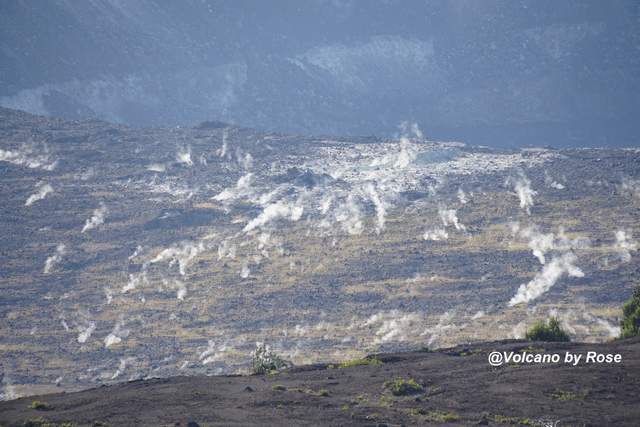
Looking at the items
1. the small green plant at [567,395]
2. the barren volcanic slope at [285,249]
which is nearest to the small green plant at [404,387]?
the small green plant at [567,395]

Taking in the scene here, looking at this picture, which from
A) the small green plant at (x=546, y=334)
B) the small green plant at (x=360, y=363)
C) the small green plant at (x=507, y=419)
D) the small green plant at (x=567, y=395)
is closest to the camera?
the small green plant at (x=507, y=419)

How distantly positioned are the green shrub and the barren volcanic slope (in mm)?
13990

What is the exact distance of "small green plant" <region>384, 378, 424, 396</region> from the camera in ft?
174

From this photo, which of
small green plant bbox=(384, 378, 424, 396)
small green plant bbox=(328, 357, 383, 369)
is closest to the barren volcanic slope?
small green plant bbox=(328, 357, 383, 369)

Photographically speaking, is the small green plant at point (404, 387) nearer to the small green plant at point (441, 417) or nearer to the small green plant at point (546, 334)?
the small green plant at point (441, 417)

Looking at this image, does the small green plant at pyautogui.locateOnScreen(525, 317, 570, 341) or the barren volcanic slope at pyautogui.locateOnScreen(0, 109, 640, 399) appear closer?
the small green plant at pyautogui.locateOnScreen(525, 317, 570, 341)

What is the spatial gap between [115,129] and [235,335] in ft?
296

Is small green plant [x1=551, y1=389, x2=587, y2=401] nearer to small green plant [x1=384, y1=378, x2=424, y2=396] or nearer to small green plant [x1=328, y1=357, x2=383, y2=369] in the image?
small green plant [x1=384, y1=378, x2=424, y2=396]

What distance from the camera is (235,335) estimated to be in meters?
102

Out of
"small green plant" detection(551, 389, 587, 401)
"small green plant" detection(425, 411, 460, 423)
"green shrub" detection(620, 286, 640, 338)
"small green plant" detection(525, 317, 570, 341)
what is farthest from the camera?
"green shrub" detection(620, 286, 640, 338)

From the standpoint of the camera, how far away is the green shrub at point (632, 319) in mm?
69938

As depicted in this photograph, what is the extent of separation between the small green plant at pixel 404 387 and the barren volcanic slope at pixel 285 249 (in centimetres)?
3796

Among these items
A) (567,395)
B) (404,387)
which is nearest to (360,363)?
(404,387)

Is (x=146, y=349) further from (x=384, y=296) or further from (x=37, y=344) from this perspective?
(x=384, y=296)
